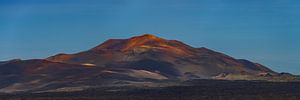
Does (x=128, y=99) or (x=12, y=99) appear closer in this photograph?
(x=128, y=99)

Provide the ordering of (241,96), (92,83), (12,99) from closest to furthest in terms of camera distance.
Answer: (241,96) → (12,99) → (92,83)

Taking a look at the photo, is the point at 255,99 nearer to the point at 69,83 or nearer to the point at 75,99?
the point at 75,99

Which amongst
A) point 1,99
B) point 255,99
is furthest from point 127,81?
point 255,99

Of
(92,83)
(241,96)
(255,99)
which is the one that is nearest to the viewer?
(255,99)

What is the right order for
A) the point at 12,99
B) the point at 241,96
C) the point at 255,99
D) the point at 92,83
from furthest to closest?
the point at 92,83
the point at 12,99
the point at 241,96
the point at 255,99

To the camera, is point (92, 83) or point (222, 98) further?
point (92, 83)

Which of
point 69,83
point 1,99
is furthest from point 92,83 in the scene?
point 1,99

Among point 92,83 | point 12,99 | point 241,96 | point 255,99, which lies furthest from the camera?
point 92,83

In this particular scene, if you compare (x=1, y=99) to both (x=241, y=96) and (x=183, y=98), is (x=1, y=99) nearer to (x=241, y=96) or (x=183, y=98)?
(x=183, y=98)

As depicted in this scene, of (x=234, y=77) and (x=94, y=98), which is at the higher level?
(x=234, y=77)
